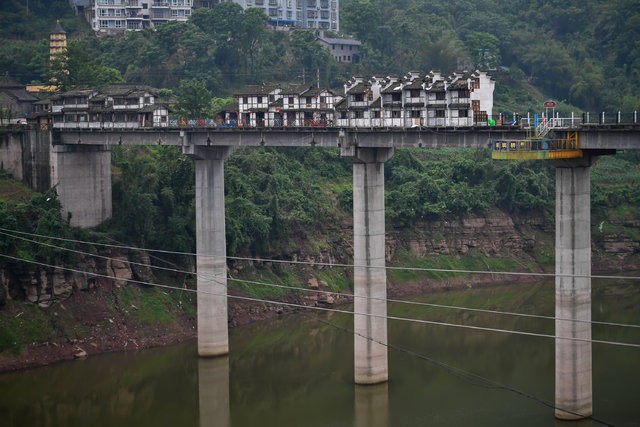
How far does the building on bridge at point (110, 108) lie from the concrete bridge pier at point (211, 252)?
29.8ft

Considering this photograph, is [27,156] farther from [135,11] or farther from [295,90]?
[135,11]

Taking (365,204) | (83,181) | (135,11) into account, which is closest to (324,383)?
(365,204)

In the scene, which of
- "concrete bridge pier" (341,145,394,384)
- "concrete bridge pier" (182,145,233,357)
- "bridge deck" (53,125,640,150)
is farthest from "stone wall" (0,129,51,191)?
"concrete bridge pier" (341,145,394,384)

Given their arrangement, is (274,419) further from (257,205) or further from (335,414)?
(257,205)

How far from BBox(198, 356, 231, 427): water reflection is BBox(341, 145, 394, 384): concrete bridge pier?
28.2 ft

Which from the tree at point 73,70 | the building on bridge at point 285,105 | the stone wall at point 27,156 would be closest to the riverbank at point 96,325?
the stone wall at point 27,156

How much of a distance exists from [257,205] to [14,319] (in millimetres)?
27870

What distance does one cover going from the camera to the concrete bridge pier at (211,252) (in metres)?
83.3

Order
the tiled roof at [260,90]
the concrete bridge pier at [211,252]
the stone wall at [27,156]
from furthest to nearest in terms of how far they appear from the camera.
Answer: the stone wall at [27,156] → the tiled roof at [260,90] → the concrete bridge pier at [211,252]

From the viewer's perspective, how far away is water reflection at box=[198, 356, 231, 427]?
7138cm

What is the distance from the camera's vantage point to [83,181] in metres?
94.8

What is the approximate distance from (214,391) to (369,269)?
1327 cm

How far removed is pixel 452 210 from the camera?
113 metres

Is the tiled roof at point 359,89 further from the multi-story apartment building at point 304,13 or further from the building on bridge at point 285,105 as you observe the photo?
the multi-story apartment building at point 304,13
